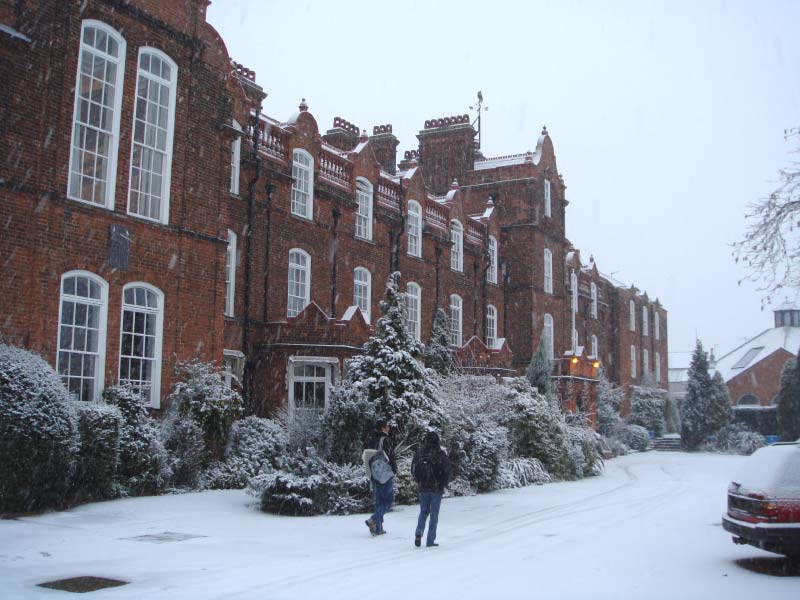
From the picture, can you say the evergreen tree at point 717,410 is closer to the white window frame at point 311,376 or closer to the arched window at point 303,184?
the arched window at point 303,184

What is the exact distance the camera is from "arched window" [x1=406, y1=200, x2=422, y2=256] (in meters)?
30.7

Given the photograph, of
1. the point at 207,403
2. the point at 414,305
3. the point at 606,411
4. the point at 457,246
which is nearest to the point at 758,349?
the point at 606,411

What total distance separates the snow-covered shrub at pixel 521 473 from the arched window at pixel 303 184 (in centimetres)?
960

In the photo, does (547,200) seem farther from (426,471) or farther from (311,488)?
(426,471)

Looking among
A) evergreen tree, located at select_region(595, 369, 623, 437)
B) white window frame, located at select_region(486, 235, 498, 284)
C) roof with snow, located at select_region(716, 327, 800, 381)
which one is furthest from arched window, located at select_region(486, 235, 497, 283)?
roof with snow, located at select_region(716, 327, 800, 381)

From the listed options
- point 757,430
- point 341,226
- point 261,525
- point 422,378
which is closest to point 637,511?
point 422,378

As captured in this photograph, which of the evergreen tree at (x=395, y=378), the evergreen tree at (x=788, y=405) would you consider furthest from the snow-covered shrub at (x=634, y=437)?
the evergreen tree at (x=395, y=378)

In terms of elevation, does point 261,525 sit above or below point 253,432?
below

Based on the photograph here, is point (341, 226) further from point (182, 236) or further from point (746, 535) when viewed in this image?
point (746, 535)

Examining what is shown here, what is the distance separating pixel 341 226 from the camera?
1045 inches

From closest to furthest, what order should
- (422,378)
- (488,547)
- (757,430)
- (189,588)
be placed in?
1. (189,588)
2. (488,547)
3. (422,378)
4. (757,430)

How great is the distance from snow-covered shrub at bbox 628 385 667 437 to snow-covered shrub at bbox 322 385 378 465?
128 ft

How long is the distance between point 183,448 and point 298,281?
32.2ft

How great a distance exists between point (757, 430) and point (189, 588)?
45537 millimetres
